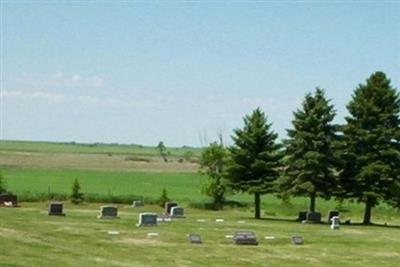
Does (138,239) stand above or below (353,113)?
below

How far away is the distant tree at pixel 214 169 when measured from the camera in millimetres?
62969

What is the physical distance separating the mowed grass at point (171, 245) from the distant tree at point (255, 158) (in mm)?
9137

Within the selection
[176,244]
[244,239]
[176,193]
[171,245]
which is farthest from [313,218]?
[176,193]

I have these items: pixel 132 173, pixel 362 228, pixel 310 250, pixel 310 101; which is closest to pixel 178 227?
pixel 310 250

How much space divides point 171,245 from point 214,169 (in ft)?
114

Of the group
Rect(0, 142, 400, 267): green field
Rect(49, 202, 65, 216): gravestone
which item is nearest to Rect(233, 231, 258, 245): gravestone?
Rect(0, 142, 400, 267): green field

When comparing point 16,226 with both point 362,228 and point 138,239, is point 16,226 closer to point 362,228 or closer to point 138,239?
point 138,239

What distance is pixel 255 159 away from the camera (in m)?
52.7

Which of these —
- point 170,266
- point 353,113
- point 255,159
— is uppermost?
point 353,113

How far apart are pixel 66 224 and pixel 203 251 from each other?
8.90 meters

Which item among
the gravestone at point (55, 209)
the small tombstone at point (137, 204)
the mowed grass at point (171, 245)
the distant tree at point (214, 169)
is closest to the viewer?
the mowed grass at point (171, 245)

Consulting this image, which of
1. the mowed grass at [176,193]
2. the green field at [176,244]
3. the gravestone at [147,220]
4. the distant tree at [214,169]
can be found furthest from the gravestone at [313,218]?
the distant tree at [214,169]

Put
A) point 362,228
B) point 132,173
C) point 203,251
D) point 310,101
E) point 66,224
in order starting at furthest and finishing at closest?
point 132,173 < point 310,101 < point 362,228 < point 66,224 < point 203,251

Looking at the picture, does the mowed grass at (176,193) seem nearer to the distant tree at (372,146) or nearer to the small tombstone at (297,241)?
the distant tree at (372,146)
